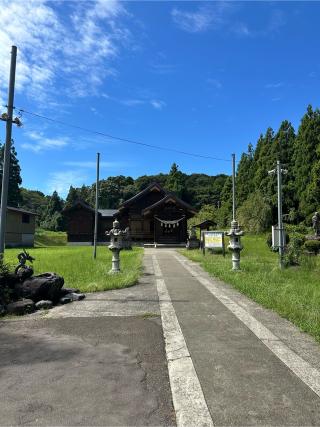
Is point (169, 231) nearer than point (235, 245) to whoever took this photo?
No

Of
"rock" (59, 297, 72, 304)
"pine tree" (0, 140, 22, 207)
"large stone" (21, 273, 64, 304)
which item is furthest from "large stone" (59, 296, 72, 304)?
"pine tree" (0, 140, 22, 207)

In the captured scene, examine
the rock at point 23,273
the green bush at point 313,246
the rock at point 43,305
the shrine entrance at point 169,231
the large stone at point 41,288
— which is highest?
the shrine entrance at point 169,231

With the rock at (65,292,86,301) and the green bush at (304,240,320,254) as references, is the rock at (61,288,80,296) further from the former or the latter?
the green bush at (304,240,320,254)

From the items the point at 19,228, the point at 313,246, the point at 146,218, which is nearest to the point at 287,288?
the point at 313,246

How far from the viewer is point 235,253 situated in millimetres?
13500

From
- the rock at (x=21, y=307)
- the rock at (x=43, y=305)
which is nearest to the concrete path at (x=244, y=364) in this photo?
the rock at (x=43, y=305)

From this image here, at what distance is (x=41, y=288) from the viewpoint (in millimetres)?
7793

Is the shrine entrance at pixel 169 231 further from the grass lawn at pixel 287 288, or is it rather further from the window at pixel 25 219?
the grass lawn at pixel 287 288

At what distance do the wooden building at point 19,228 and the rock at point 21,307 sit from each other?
32.6 metres

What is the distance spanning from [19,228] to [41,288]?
34.7 metres

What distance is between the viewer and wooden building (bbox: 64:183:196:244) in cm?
3641

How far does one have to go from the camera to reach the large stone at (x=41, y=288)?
782 centimetres

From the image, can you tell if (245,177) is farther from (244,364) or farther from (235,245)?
(244,364)

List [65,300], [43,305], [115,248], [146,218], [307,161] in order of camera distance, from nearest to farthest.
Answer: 1. [43,305]
2. [65,300]
3. [115,248]
4. [307,161]
5. [146,218]
